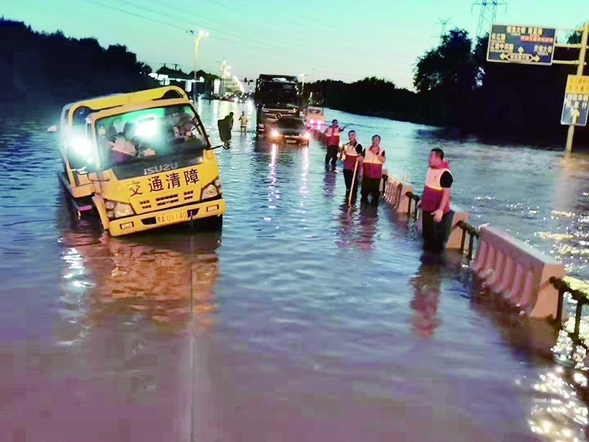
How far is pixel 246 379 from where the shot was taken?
19.3 ft

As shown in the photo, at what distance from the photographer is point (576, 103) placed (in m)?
43.0

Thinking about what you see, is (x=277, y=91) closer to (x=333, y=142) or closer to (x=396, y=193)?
(x=333, y=142)

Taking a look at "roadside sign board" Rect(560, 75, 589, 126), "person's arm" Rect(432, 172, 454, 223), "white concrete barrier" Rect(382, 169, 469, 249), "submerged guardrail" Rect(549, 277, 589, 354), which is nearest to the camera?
"submerged guardrail" Rect(549, 277, 589, 354)

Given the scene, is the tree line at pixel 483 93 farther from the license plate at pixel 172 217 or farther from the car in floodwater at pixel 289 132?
the license plate at pixel 172 217

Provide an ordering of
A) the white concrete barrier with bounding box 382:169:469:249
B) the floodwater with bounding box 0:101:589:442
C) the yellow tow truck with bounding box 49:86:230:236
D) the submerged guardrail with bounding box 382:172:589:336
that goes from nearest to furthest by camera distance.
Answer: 1. the floodwater with bounding box 0:101:589:442
2. the submerged guardrail with bounding box 382:172:589:336
3. the yellow tow truck with bounding box 49:86:230:236
4. the white concrete barrier with bounding box 382:169:469:249

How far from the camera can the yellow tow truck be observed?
11.1 meters

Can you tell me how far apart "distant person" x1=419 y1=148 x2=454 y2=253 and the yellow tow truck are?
335 cm

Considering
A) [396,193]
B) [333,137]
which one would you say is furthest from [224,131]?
[333,137]

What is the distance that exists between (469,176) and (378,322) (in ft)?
72.5

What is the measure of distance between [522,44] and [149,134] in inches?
1311

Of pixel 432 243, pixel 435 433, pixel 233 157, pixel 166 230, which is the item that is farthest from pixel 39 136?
pixel 435 433

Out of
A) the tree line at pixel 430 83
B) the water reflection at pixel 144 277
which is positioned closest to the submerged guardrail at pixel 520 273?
the water reflection at pixel 144 277

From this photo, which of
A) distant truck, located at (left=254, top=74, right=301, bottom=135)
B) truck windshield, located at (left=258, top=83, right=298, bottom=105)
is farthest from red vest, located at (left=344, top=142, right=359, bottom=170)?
truck windshield, located at (left=258, top=83, right=298, bottom=105)

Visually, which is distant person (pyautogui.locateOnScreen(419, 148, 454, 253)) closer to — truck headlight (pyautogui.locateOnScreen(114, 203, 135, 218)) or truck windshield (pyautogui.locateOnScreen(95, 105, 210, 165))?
truck windshield (pyautogui.locateOnScreen(95, 105, 210, 165))
